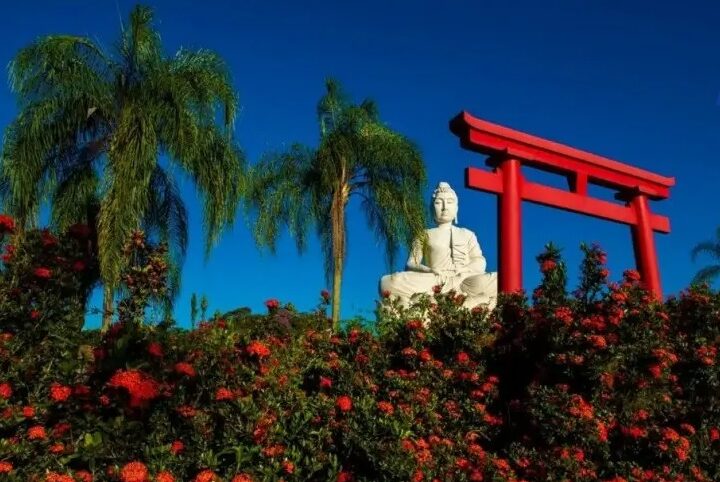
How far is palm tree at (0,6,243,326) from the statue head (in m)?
3.26

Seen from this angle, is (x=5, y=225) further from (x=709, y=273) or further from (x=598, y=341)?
(x=709, y=273)

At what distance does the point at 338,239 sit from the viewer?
12008mm

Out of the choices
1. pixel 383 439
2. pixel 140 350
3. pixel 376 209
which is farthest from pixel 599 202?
pixel 140 350

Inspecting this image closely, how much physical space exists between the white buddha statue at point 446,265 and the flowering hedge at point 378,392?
4.54 metres

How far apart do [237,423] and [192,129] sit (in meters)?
6.20

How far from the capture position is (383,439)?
12.6 feet

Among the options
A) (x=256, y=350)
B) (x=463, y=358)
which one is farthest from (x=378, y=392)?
(x=256, y=350)

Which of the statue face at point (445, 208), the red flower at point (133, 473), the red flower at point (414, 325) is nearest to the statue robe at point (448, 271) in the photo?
the statue face at point (445, 208)

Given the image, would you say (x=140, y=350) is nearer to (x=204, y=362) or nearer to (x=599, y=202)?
(x=204, y=362)

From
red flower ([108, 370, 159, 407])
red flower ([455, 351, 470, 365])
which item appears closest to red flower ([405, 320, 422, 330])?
red flower ([455, 351, 470, 365])

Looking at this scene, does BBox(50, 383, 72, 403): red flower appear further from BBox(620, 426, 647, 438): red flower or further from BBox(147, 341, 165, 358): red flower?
BBox(620, 426, 647, 438): red flower

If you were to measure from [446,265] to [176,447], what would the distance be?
7.67m

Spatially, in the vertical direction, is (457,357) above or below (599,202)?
below

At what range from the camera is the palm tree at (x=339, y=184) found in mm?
11820
